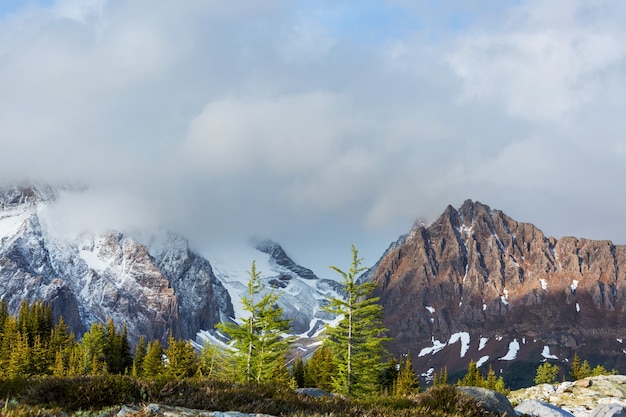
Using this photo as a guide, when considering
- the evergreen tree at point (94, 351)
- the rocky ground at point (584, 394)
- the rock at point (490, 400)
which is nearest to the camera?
the rock at point (490, 400)

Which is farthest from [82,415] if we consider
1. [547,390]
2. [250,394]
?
[547,390]

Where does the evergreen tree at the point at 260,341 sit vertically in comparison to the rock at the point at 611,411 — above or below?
above

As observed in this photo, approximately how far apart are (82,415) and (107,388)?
1.69m

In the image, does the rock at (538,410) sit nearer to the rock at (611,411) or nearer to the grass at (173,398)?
the rock at (611,411)

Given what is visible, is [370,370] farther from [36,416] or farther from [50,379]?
[36,416]

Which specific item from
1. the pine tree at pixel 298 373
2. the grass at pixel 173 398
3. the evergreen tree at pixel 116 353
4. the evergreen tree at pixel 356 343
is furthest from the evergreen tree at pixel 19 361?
the grass at pixel 173 398

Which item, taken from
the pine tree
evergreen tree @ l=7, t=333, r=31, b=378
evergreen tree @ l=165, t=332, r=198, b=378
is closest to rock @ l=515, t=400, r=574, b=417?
evergreen tree @ l=165, t=332, r=198, b=378

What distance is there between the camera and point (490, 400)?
1564 cm

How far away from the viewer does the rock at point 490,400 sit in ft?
50.1

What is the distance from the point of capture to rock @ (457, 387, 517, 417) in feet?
50.1

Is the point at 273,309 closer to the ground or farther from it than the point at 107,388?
farther from it

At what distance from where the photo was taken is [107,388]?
1217 cm

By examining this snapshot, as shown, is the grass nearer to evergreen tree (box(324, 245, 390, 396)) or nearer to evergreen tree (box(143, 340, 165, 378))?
evergreen tree (box(324, 245, 390, 396))

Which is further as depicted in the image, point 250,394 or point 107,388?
point 250,394
